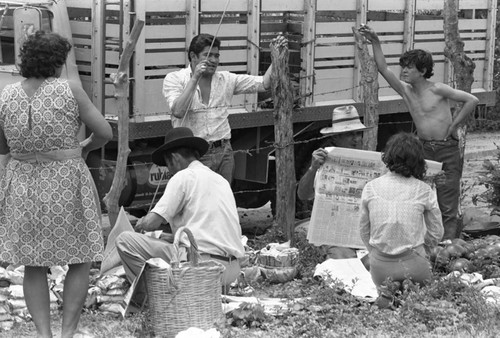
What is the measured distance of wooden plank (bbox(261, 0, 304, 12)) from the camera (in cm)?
979

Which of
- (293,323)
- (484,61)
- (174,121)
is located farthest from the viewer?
(484,61)

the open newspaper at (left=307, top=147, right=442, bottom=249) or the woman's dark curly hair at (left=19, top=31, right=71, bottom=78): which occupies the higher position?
the woman's dark curly hair at (left=19, top=31, right=71, bottom=78)

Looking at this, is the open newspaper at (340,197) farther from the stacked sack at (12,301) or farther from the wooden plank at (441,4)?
the wooden plank at (441,4)

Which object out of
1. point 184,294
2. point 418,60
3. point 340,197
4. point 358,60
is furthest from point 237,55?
point 184,294

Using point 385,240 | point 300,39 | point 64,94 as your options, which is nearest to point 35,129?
point 64,94

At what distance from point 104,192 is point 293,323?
3.34 m

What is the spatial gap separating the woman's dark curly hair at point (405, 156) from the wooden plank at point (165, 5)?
9.08 feet

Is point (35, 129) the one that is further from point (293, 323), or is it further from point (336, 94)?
point (336, 94)

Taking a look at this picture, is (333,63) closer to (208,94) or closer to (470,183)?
(208,94)

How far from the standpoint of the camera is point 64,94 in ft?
18.6

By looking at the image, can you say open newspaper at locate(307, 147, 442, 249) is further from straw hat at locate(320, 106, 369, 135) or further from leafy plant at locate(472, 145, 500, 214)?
leafy plant at locate(472, 145, 500, 214)

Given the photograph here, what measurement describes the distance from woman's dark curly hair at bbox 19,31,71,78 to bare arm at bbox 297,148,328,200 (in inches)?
108

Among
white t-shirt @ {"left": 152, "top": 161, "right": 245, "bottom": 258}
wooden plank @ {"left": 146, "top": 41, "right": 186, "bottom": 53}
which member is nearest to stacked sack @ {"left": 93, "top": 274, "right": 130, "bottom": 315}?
white t-shirt @ {"left": 152, "top": 161, "right": 245, "bottom": 258}

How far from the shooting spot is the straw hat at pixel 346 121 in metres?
8.68
